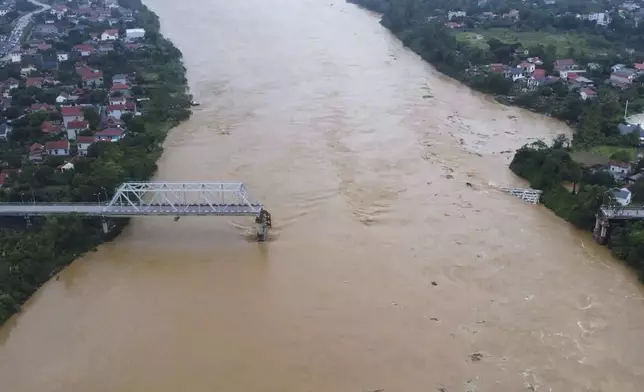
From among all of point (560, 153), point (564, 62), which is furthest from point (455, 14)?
point (560, 153)

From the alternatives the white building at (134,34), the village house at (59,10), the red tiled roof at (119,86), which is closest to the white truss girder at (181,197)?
the red tiled roof at (119,86)

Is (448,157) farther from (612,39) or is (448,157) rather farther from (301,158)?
(612,39)

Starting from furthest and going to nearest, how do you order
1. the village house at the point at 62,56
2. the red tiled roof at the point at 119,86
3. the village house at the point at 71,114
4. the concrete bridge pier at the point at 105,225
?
1. the village house at the point at 62,56
2. the red tiled roof at the point at 119,86
3. the village house at the point at 71,114
4. the concrete bridge pier at the point at 105,225

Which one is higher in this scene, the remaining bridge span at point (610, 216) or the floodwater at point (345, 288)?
the remaining bridge span at point (610, 216)

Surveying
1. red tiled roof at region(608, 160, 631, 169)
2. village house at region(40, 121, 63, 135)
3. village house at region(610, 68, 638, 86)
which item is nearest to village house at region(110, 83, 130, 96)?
village house at region(40, 121, 63, 135)

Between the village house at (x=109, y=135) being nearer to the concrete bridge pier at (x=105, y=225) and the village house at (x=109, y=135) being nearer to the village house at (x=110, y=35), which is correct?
the concrete bridge pier at (x=105, y=225)

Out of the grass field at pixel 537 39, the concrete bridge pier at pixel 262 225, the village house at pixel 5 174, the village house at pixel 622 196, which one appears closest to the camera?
the concrete bridge pier at pixel 262 225

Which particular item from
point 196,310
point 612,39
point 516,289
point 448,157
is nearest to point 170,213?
point 196,310

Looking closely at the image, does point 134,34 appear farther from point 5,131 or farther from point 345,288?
point 345,288
